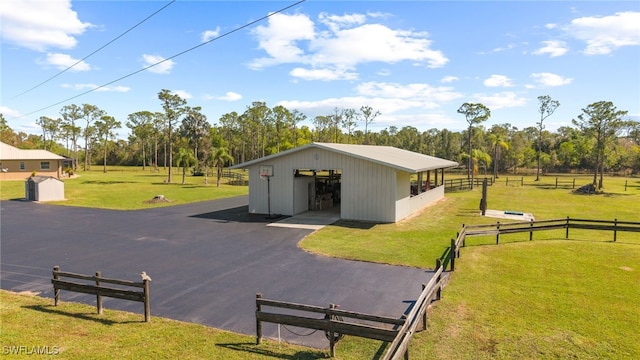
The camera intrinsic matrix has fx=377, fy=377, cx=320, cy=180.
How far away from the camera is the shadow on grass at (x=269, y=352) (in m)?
6.41

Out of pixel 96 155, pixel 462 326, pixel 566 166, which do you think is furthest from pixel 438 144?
pixel 462 326

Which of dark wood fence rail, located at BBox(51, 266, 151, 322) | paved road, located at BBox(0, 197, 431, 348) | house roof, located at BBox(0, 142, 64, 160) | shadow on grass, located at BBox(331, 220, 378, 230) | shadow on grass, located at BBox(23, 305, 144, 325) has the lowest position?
shadow on grass, located at BBox(23, 305, 144, 325)

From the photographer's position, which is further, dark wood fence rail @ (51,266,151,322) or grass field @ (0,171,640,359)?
dark wood fence rail @ (51,266,151,322)

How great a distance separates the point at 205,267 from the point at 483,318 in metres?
8.10

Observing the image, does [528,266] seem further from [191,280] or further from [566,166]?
[566,166]

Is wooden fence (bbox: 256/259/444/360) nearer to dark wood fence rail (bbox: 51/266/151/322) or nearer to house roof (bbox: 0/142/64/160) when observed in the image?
dark wood fence rail (bbox: 51/266/151/322)

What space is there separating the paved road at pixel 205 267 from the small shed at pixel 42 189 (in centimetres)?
760

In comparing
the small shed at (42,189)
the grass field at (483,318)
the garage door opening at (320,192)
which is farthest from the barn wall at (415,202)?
the small shed at (42,189)

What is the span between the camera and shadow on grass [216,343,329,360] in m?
6.41

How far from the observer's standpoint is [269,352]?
658cm

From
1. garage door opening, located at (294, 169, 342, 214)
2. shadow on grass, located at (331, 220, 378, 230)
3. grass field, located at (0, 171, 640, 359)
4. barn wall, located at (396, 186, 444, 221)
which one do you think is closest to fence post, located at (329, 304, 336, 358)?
grass field, located at (0, 171, 640, 359)

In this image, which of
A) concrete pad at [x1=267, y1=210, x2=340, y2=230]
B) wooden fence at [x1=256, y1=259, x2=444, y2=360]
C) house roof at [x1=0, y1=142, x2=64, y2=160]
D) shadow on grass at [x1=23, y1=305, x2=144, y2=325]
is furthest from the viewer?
house roof at [x1=0, y1=142, x2=64, y2=160]

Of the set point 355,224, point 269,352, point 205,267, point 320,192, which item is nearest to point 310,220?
point 355,224

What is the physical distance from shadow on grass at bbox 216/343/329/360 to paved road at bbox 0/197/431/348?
0.40m
